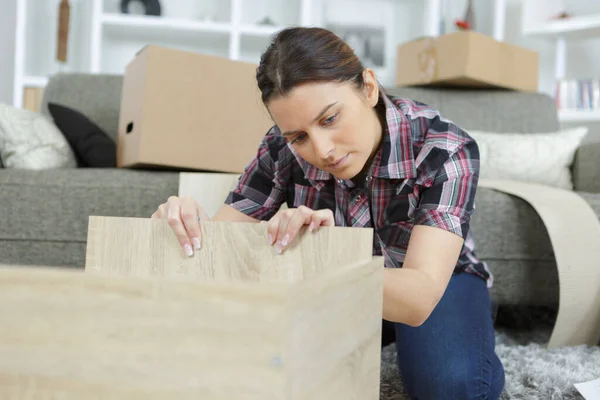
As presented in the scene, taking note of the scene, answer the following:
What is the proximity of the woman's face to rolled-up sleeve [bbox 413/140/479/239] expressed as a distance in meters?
0.11

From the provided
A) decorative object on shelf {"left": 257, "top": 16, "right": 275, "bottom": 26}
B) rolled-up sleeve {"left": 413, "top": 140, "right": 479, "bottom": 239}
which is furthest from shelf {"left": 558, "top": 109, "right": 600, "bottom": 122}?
rolled-up sleeve {"left": 413, "top": 140, "right": 479, "bottom": 239}

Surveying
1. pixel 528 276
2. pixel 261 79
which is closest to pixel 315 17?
pixel 528 276

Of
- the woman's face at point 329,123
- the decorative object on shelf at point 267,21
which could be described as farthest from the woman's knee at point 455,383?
the decorative object on shelf at point 267,21

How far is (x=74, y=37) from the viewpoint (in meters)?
3.45

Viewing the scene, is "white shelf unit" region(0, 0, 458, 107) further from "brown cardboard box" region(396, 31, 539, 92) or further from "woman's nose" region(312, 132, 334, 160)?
"woman's nose" region(312, 132, 334, 160)

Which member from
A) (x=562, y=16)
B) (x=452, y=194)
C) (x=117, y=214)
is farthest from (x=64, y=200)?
(x=562, y=16)

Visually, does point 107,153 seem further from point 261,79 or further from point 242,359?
point 242,359

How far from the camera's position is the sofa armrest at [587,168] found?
2027 mm

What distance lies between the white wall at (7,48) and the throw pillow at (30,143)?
5.42 feet

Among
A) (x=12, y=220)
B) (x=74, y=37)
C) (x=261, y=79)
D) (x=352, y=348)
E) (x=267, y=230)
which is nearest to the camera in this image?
(x=352, y=348)

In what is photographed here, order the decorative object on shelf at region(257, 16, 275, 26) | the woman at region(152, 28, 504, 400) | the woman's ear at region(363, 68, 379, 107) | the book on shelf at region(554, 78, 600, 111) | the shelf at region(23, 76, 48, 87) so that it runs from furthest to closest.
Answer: the decorative object on shelf at region(257, 16, 275, 26)
the book on shelf at region(554, 78, 600, 111)
the shelf at region(23, 76, 48, 87)
the woman's ear at region(363, 68, 379, 107)
the woman at region(152, 28, 504, 400)

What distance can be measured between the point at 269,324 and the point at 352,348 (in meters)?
0.17

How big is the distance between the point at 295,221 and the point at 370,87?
353 millimetres

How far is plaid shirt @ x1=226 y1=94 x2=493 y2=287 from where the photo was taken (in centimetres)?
99
